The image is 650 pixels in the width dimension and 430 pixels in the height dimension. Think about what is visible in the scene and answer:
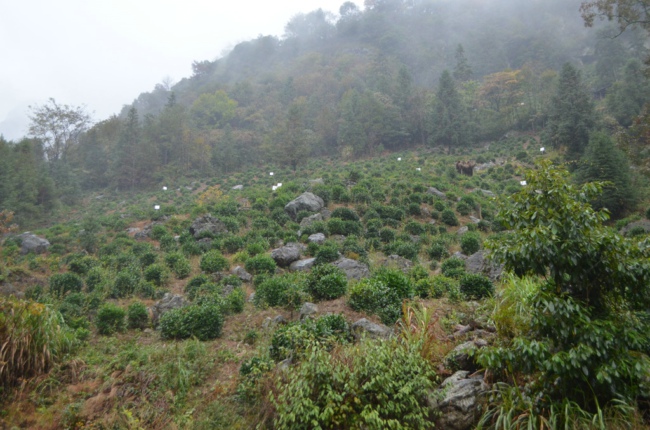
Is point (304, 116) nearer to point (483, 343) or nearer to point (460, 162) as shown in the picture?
point (460, 162)

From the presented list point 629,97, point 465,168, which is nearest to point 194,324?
point 465,168

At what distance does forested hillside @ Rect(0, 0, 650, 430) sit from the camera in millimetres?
3602

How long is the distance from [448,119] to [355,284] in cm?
3321

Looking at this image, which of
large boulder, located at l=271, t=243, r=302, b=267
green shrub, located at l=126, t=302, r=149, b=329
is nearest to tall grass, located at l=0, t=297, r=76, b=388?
green shrub, located at l=126, t=302, r=149, b=329

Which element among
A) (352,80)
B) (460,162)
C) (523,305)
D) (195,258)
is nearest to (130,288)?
(195,258)

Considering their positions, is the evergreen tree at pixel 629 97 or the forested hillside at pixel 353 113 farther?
the forested hillside at pixel 353 113

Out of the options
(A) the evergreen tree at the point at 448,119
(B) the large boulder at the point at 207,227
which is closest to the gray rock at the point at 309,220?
(B) the large boulder at the point at 207,227

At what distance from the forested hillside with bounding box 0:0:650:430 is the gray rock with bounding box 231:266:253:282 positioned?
76 millimetres

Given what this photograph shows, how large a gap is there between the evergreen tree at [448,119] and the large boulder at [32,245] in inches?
1298

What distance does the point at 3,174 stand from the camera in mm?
24500

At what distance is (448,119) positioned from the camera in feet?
121

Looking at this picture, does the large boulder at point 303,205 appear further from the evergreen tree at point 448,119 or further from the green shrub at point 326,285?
the evergreen tree at point 448,119

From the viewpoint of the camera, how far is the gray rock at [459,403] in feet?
13.3

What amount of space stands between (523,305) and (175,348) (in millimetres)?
5408
